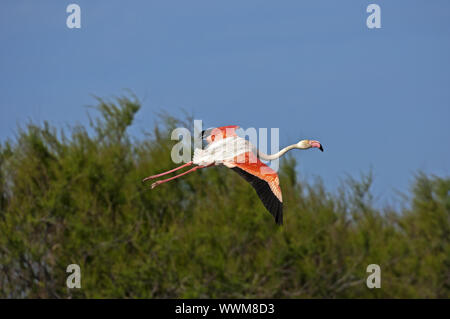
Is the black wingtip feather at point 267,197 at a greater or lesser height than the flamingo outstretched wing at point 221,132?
lesser

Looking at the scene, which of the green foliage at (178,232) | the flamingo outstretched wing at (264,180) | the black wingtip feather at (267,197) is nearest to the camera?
the flamingo outstretched wing at (264,180)

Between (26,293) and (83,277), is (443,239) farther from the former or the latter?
(26,293)

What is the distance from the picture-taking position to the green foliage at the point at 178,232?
150 feet

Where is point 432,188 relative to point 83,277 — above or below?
above

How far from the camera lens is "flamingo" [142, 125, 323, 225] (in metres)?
10.2

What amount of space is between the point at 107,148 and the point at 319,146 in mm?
41420

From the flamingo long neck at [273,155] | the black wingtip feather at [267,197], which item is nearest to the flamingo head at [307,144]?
the flamingo long neck at [273,155]

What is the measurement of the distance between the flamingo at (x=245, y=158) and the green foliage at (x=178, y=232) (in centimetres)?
3364

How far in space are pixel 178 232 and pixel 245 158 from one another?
1467 inches

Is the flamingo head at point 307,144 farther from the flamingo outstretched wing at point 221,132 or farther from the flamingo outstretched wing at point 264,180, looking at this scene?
the flamingo outstretched wing at point 221,132
